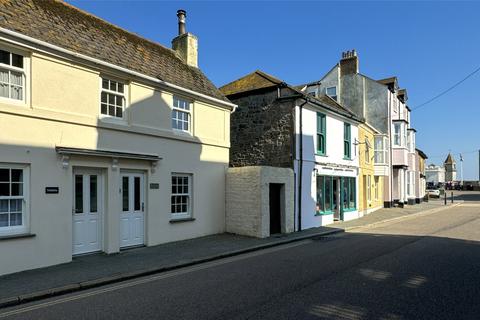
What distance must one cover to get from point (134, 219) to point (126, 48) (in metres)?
5.77

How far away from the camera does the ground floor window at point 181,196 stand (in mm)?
14250

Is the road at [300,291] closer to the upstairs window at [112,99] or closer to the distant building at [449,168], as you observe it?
the upstairs window at [112,99]

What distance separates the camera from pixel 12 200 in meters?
9.59

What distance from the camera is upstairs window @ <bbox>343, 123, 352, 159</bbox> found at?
23.0 metres

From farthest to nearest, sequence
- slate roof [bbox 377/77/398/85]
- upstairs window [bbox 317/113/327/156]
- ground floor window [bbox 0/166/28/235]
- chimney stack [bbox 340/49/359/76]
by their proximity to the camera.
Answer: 1. slate roof [bbox 377/77/398/85]
2. chimney stack [bbox 340/49/359/76]
3. upstairs window [bbox 317/113/327/156]
4. ground floor window [bbox 0/166/28/235]

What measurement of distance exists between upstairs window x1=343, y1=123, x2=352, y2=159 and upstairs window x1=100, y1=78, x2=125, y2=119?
46.6 feet

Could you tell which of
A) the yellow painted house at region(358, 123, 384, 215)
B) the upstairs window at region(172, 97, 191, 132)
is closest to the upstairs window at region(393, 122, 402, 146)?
the yellow painted house at region(358, 123, 384, 215)

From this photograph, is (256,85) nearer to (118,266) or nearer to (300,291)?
(118,266)

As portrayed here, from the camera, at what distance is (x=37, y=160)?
9.88 m

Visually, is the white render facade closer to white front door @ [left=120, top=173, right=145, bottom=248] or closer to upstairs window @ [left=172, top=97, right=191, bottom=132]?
upstairs window @ [left=172, top=97, right=191, bottom=132]

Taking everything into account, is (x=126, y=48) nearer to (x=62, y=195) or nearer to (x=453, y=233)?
(x=62, y=195)

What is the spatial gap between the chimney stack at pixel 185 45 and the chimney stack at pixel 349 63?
19.4 m

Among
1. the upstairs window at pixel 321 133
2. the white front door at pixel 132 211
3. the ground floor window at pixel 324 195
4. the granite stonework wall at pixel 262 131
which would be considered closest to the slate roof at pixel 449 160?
the ground floor window at pixel 324 195

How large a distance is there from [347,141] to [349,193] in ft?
9.86
